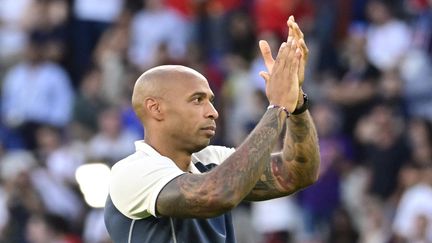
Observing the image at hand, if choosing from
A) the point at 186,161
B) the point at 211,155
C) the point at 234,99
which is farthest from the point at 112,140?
the point at 186,161

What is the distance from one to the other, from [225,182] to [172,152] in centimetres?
49

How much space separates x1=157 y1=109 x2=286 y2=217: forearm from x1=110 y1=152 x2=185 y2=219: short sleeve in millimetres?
61

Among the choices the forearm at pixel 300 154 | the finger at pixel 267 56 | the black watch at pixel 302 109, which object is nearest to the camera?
the finger at pixel 267 56

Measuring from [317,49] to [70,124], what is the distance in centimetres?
296

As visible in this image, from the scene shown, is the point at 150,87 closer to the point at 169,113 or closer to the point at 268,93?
the point at 169,113

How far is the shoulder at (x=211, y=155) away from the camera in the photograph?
5.86 metres

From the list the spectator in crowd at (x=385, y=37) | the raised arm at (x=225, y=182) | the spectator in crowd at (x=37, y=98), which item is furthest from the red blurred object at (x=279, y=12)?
the raised arm at (x=225, y=182)

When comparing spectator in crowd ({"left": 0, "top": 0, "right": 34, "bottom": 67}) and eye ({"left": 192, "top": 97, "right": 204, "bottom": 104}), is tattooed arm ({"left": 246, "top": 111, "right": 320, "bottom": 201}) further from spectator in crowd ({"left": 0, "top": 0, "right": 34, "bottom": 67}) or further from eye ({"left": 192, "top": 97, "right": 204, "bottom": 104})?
spectator in crowd ({"left": 0, "top": 0, "right": 34, "bottom": 67})

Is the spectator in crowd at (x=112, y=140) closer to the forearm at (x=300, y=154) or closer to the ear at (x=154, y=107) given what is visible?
the forearm at (x=300, y=154)

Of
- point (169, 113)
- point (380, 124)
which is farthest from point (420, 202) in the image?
point (169, 113)

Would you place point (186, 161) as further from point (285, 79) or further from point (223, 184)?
point (285, 79)

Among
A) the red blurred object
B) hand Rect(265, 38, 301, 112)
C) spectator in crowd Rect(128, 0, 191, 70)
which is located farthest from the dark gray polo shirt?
spectator in crowd Rect(128, 0, 191, 70)

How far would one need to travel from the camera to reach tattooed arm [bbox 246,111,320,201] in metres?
5.88

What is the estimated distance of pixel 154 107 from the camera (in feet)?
18.1
